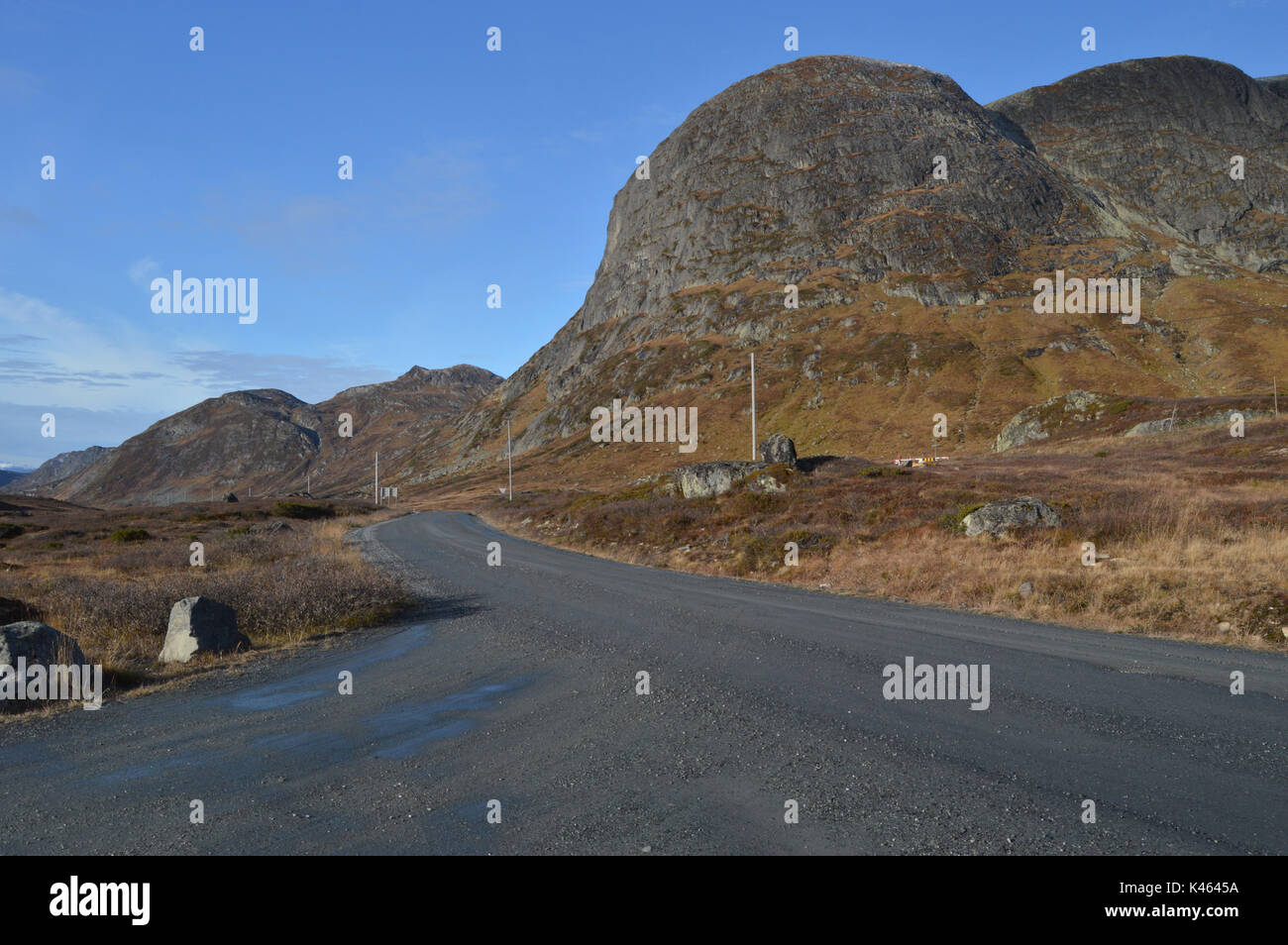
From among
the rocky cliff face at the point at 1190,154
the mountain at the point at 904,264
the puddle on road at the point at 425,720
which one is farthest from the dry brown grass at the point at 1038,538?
the rocky cliff face at the point at 1190,154

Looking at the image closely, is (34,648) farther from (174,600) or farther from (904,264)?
(904,264)

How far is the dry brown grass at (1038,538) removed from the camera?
39.8 feet

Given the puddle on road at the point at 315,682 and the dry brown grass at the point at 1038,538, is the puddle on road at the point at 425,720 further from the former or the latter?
the dry brown grass at the point at 1038,538

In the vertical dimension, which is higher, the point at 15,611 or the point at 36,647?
the point at 36,647

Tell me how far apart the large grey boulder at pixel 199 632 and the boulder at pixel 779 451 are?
91.4 ft

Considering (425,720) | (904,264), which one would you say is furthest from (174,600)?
(904,264)

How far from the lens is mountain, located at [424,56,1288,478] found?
287ft

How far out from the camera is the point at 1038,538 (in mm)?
17703

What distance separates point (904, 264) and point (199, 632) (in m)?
129

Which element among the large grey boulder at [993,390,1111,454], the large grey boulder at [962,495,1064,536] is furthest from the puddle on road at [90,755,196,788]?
the large grey boulder at [993,390,1111,454]

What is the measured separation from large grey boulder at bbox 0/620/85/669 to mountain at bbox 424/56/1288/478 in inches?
2929

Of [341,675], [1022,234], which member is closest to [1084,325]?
[1022,234]
